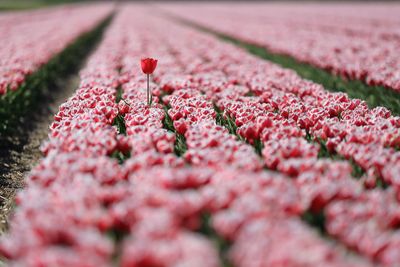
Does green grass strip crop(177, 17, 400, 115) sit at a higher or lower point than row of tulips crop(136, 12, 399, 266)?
lower

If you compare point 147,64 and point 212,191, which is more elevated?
point 147,64

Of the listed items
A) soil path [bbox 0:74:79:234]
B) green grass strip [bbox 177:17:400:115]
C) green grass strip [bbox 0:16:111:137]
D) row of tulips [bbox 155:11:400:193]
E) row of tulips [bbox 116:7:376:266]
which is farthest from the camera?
green grass strip [bbox 0:16:111:137]

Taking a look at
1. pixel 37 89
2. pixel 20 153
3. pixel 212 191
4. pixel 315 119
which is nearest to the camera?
pixel 212 191

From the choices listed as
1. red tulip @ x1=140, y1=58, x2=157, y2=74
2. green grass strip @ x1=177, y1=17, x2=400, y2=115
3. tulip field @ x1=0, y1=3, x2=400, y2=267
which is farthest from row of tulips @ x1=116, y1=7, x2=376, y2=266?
green grass strip @ x1=177, y1=17, x2=400, y2=115

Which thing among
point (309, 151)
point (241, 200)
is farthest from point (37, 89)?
point (241, 200)

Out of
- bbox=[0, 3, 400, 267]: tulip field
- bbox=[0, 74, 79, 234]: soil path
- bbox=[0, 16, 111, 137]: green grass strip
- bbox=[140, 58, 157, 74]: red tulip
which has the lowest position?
bbox=[0, 74, 79, 234]: soil path

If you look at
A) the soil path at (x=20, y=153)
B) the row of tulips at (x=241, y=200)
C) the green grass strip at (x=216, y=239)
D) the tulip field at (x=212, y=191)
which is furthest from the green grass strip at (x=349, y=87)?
the soil path at (x=20, y=153)

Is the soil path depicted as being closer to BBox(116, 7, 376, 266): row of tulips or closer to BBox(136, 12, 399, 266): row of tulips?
BBox(116, 7, 376, 266): row of tulips

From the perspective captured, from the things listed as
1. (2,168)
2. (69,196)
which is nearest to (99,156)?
(69,196)

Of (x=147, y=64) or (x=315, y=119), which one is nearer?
(x=315, y=119)

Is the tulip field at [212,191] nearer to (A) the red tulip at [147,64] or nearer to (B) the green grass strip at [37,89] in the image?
(A) the red tulip at [147,64]

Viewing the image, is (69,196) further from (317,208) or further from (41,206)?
(317,208)

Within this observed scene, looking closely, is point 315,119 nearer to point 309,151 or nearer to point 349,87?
point 309,151

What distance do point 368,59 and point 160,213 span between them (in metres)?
6.36
